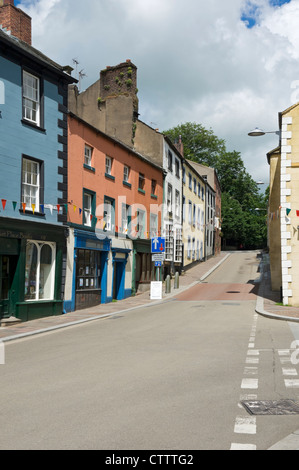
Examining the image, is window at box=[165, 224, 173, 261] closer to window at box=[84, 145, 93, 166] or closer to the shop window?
the shop window

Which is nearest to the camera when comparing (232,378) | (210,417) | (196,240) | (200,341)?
(210,417)

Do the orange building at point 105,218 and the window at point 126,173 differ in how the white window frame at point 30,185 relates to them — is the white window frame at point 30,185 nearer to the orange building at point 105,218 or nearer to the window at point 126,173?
the orange building at point 105,218

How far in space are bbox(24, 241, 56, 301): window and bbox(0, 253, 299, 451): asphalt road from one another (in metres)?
3.92

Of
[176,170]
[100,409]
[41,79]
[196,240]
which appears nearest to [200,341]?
[100,409]

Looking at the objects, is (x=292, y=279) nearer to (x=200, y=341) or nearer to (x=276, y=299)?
(x=276, y=299)

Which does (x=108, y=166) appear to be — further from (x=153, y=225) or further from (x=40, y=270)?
(x=40, y=270)

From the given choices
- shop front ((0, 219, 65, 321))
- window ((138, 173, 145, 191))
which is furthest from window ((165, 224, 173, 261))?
shop front ((0, 219, 65, 321))

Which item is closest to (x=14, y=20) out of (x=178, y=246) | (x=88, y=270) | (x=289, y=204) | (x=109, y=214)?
(x=109, y=214)

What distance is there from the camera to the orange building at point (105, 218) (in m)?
21.1

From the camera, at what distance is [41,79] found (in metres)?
18.8

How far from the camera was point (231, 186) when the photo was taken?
243 feet

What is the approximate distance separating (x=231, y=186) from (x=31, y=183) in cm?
5888

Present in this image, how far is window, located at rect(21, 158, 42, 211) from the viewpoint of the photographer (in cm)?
1778
